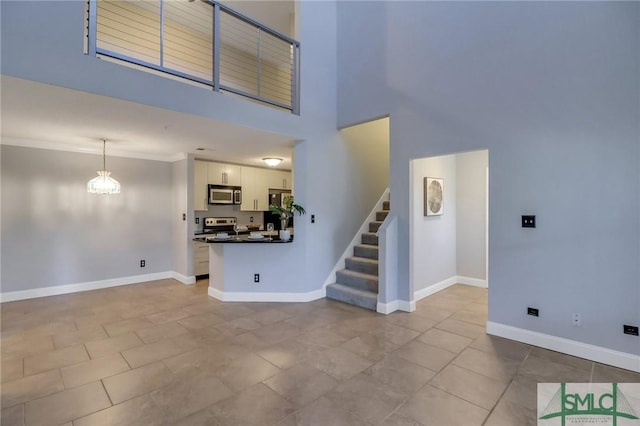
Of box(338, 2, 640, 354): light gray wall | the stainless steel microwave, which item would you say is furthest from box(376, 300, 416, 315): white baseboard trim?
the stainless steel microwave

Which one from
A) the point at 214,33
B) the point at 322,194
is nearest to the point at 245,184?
the point at 322,194

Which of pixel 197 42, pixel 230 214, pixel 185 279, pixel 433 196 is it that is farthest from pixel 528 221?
pixel 197 42

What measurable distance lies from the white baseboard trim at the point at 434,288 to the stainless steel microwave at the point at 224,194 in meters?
4.04

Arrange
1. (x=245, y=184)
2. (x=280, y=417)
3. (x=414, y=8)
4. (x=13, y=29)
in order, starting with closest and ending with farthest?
(x=280, y=417)
(x=13, y=29)
(x=414, y=8)
(x=245, y=184)

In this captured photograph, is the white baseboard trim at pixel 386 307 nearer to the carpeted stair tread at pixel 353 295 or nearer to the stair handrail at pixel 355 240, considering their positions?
Answer: the carpeted stair tread at pixel 353 295

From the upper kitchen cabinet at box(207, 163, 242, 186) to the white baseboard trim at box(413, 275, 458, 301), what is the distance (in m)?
4.21

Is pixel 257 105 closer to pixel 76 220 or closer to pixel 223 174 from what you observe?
pixel 223 174

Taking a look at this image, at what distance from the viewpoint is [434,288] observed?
4.89 meters

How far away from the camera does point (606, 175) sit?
2.63 meters

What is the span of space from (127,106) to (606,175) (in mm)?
4475

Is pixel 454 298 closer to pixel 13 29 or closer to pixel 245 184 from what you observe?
pixel 245 184

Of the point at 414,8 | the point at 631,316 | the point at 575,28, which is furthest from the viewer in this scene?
the point at 414,8

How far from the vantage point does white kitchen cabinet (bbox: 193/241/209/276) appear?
5.66 metres

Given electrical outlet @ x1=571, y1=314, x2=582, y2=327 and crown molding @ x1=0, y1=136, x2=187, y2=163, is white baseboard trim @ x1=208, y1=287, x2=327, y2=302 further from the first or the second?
electrical outlet @ x1=571, y1=314, x2=582, y2=327
